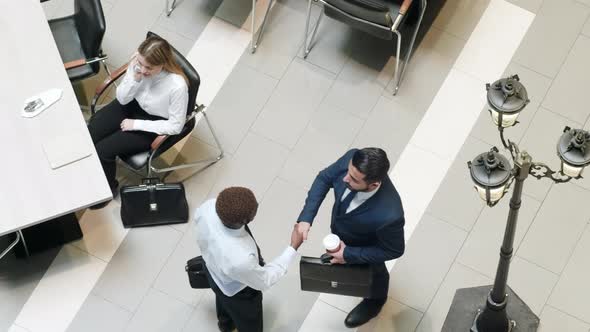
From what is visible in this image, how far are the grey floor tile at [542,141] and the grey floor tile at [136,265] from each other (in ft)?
7.77

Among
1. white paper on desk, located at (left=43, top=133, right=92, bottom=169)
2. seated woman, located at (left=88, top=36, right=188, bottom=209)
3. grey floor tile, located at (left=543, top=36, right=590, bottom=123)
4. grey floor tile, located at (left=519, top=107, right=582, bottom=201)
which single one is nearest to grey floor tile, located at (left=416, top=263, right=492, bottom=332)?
grey floor tile, located at (left=519, top=107, right=582, bottom=201)

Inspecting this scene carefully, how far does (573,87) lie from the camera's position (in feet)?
22.6

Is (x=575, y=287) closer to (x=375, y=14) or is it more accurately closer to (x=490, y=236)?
(x=490, y=236)

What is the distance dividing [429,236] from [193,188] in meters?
1.58

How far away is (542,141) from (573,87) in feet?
1.67

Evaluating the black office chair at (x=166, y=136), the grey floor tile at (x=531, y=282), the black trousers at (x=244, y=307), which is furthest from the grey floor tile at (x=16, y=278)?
the grey floor tile at (x=531, y=282)

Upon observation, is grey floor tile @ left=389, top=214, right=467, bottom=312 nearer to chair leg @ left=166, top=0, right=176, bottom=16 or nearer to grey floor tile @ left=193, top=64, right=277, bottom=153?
grey floor tile @ left=193, top=64, right=277, bottom=153

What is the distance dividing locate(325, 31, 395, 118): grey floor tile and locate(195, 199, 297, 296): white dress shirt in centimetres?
197

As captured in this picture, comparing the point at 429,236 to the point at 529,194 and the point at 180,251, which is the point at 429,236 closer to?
the point at 529,194

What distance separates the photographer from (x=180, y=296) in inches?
244

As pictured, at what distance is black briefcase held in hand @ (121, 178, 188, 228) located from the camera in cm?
626

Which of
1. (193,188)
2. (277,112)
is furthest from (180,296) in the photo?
(277,112)

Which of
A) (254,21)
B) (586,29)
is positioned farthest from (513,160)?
(254,21)

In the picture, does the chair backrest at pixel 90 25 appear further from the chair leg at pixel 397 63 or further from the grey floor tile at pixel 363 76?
the chair leg at pixel 397 63
